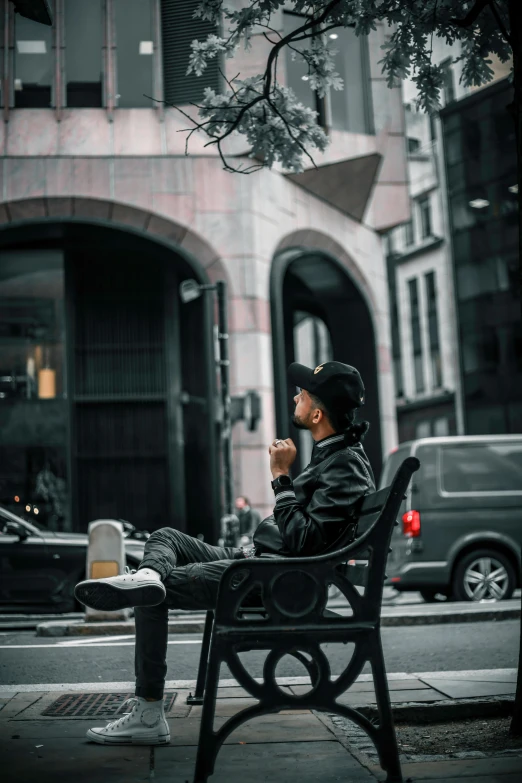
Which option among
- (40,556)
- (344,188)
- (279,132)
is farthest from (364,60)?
(279,132)

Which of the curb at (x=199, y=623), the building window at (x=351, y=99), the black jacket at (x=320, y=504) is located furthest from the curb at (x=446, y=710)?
the building window at (x=351, y=99)

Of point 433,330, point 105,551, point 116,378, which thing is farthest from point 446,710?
point 433,330

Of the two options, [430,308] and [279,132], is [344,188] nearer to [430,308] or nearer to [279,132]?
[279,132]

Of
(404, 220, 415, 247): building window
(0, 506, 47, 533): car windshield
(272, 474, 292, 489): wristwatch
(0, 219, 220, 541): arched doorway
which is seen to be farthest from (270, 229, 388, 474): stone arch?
(404, 220, 415, 247): building window

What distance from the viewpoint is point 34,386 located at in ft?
68.0

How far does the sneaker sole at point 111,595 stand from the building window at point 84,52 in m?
18.6

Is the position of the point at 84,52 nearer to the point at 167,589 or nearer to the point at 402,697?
the point at 402,697

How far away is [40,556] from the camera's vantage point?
1166cm

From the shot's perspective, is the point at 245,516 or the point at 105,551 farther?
the point at 245,516

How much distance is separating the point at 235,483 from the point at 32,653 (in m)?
12.7

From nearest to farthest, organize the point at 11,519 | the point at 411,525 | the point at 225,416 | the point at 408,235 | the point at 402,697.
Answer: the point at 402,697, the point at 11,519, the point at 411,525, the point at 225,416, the point at 408,235

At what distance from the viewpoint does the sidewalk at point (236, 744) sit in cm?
324

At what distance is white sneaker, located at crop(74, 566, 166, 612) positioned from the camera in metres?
3.25

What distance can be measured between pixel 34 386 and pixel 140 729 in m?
17.6
